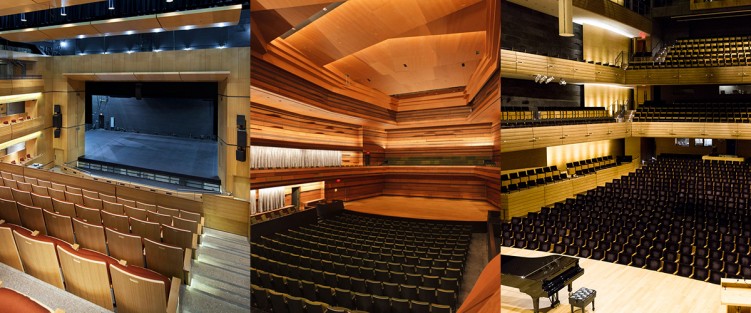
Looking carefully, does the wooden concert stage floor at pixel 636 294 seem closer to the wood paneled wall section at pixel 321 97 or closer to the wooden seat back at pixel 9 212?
the wooden seat back at pixel 9 212

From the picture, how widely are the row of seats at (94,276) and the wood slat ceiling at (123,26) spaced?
157 cm

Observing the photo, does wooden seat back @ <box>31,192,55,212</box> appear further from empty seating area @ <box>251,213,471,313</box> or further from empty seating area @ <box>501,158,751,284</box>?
empty seating area @ <box>501,158,751,284</box>

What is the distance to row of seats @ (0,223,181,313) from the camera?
4.53 feet

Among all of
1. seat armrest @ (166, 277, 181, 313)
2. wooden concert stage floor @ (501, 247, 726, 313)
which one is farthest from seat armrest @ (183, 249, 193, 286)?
wooden concert stage floor @ (501, 247, 726, 313)

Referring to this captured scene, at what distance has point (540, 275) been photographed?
191 inches

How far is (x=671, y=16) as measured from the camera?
48.2ft

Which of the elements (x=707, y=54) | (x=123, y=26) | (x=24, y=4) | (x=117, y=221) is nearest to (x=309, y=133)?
(x=117, y=221)

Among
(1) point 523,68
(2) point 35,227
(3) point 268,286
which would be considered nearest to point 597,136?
(1) point 523,68

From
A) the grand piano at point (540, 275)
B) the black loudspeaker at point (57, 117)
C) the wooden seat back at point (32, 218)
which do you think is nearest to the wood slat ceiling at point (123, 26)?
the black loudspeaker at point (57, 117)

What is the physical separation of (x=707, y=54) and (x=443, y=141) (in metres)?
16.4

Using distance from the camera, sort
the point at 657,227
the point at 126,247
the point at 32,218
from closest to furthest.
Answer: the point at 126,247, the point at 32,218, the point at 657,227

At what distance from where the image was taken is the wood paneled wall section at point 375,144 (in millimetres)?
594

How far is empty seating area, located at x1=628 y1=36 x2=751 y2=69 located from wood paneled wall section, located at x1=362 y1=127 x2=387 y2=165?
15.2 meters

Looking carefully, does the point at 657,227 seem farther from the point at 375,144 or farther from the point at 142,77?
the point at 375,144
